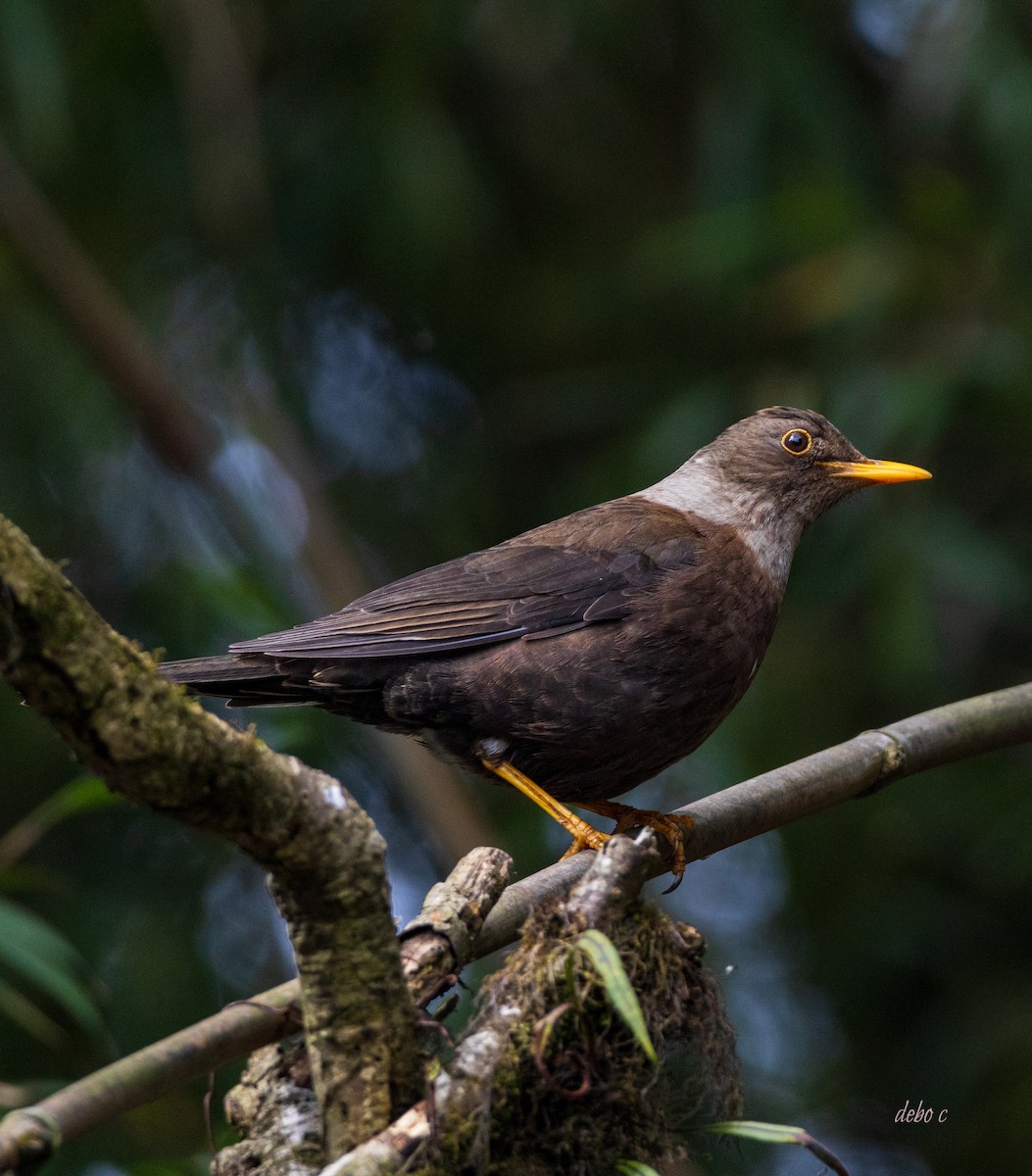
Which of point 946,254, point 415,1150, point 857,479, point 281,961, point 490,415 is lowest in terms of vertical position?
point 415,1150

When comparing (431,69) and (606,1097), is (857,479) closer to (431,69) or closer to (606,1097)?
(606,1097)

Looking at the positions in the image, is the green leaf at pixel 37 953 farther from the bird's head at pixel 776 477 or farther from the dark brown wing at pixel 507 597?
the bird's head at pixel 776 477

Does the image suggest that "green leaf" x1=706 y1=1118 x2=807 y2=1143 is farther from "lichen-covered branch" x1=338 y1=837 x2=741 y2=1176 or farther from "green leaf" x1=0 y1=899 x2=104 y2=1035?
"green leaf" x1=0 y1=899 x2=104 y2=1035

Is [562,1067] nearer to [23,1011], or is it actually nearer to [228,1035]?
[228,1035]

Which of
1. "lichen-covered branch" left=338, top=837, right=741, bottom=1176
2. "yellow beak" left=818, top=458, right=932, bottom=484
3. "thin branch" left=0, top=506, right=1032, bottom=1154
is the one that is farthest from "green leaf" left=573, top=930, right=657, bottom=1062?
"yellow beak" left=818, top=458, right=932, bottom=484

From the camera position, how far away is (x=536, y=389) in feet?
25.8

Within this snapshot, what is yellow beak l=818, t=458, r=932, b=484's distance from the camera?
4785 millimetres

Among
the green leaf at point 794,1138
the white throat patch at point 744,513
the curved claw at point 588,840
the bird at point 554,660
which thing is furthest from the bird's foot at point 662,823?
the white throat patch at point 744,513

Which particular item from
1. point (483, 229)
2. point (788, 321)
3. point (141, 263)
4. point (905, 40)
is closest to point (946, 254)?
point (788, 321)

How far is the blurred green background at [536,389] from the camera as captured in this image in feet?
20.0

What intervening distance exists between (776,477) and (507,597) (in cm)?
122

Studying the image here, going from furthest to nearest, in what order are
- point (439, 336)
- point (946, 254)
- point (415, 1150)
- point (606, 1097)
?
point (439, 336)
point (946, 254)
point (606, 1097)
point (415, 1150)

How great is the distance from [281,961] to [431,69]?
4511mm

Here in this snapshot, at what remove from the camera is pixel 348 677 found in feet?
13.1
